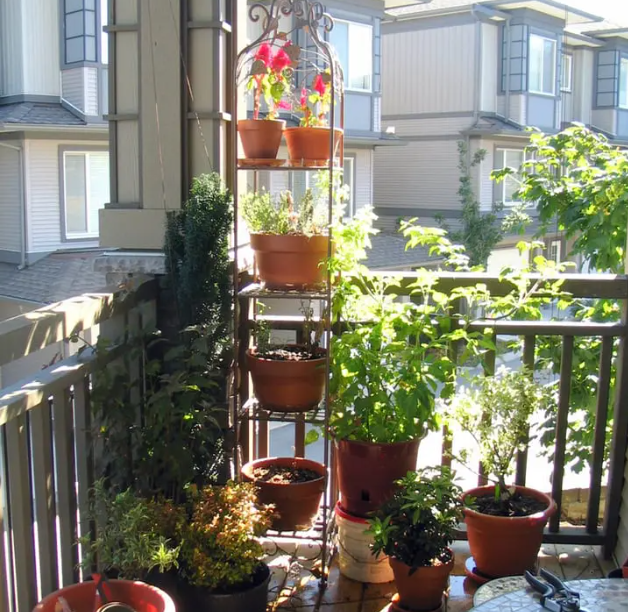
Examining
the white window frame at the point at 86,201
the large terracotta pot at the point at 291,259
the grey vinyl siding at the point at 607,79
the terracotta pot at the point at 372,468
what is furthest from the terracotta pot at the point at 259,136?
the grey vinyl siding at the point at 607,79

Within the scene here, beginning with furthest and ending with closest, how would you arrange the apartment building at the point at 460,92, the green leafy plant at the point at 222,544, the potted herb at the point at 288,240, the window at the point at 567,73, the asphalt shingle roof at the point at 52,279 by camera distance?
the window at the point at 567,73
the apartment building at the point at 460,92
the asphalt shingle roof at the point at 52,279
the potted herb at the point at 288,240
the green leafy plant at the point at 222,544

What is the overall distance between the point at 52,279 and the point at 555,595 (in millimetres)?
8873

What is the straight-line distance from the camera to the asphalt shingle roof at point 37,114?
9.68 meters

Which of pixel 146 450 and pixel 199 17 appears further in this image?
pixel 199 17

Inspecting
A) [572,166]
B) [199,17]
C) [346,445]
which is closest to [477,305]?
[346,445]

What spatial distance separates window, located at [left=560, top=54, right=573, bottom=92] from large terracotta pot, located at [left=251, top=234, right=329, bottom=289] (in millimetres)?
16502

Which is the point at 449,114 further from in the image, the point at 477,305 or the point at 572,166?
the point at 477,305

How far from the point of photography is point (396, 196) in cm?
1593

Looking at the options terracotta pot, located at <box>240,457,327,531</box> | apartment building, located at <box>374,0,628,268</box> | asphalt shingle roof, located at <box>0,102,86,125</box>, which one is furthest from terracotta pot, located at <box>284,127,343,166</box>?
apartment building, located at <box>374,0,628,268</box>

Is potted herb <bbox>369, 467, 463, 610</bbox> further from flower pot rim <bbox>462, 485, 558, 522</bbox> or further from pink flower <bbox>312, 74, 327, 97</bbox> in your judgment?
pink flower <bbox>312, 74, 327, 97</bbox>

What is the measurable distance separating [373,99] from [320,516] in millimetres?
11047

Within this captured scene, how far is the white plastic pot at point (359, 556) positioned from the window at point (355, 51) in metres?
11.1

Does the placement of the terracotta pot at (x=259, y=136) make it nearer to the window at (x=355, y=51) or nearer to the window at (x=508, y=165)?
the window at (x=355, y=51)

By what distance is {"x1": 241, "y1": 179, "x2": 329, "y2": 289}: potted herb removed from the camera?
2.52 metres
